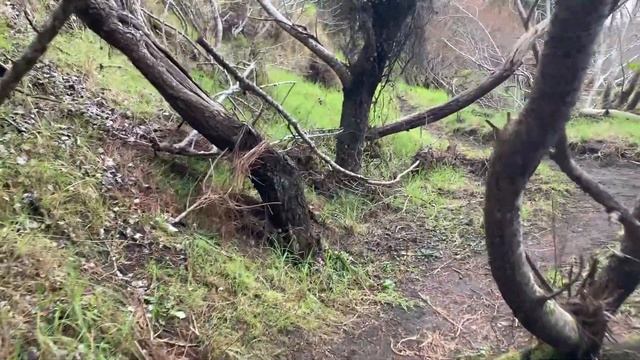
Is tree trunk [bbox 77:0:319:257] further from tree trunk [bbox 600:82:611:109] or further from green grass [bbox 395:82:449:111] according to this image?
tree trunk [bbox 600:82:611:109]

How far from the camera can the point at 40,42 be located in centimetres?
216

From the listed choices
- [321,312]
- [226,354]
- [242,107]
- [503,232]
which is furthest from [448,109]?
[503,232]

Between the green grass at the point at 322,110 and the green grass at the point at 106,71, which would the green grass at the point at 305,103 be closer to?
the green grass at the point at 322,110

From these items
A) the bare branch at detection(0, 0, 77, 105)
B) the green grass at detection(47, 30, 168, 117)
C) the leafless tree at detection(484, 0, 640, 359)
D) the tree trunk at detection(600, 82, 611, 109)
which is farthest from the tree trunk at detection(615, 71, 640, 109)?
the bare branch at detection(0, 0, 77, 105)

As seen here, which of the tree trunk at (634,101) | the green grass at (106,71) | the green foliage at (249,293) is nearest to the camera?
the green foliage at (249,293)

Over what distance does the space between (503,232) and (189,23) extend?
→ 5634 millimetres

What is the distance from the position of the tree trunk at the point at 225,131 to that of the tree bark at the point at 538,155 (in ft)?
7.39

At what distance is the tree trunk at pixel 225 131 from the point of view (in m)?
4.07

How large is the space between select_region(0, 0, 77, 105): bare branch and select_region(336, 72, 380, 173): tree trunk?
384cm

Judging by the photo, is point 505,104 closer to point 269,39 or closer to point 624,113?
point 624,113

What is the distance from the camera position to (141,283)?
3.19m

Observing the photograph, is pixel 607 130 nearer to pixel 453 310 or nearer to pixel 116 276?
pixel 453 310

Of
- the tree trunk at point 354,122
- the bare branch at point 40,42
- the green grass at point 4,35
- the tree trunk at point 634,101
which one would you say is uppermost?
the tree trunk at point 634,101

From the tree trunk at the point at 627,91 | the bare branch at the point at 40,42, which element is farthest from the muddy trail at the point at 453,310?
the tree trunk at the point at 627,91
